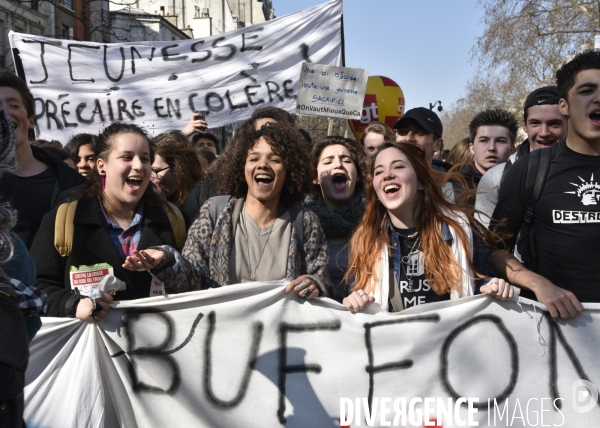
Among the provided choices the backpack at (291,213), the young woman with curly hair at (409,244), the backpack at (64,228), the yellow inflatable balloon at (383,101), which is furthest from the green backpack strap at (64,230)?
the yellow inflatable balloon at (383,101)

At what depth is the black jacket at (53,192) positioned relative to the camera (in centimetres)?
348

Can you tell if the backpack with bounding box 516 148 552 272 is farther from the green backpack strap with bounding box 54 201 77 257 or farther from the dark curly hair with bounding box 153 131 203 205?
the dark curly hair with bounding box 153 131 203 205

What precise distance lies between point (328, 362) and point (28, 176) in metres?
1.88

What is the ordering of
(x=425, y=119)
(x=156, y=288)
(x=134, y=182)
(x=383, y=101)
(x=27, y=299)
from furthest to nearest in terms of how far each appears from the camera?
(x=383, y=101), (x=425, y=119), (x=134, y=182), (x=156, y=288), (x=27, y=299)

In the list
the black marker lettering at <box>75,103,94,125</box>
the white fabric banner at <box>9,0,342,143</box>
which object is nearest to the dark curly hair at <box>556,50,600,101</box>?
the white fabric banner at <box>9,0,342,143</box>

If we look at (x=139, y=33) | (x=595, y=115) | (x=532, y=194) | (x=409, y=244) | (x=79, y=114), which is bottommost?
(x=409, y=244)

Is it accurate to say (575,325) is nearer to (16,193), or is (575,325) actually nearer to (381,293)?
(381,293)

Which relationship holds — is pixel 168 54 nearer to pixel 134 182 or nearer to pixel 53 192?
pixel 53 192

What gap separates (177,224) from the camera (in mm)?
3531

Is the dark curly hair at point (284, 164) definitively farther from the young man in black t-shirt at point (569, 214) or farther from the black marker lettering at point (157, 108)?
the black marker lettering at point (157, 108)

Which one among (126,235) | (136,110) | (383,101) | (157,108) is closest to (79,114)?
(136,110)

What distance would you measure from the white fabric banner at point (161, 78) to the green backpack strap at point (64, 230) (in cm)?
351

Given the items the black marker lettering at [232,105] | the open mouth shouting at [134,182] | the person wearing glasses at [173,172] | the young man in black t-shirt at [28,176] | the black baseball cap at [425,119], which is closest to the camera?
the open mouth shouting at [134,182]

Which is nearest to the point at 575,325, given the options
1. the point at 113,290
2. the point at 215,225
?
the point at 215,225
